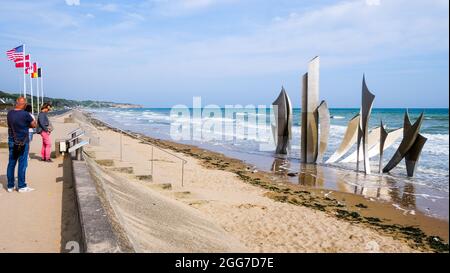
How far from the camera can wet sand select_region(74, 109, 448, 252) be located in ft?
20.1

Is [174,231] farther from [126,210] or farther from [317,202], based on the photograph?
[317,202]

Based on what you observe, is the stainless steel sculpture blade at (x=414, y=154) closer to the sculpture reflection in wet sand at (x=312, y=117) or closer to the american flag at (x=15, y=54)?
the sculpture reflection in wet sand at (x=312, y=117)

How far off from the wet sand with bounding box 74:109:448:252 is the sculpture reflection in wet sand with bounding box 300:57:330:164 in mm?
3443

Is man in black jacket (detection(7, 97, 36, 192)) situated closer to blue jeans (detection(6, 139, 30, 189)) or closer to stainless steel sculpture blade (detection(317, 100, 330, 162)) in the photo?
blue jeans (detection(6, 139, 30, 189))

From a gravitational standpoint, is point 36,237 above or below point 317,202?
above

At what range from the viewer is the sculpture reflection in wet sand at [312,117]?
14297mm

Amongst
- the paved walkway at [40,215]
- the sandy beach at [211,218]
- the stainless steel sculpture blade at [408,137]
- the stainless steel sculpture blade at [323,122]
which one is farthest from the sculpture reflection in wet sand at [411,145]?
the paved walkway at [40,215]

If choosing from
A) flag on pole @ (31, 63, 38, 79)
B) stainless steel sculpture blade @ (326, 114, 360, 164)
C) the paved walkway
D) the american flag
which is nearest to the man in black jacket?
the paved walkway

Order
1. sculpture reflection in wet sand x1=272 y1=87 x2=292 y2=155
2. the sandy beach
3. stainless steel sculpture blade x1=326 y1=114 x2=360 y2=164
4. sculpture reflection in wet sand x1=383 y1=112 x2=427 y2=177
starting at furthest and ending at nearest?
sculpture reflection in wet sand x1=272 y1=87 x2=292 y2=155
stainless steel sculpture blade x1=326 y1=114 x2=360 y2=164
sculpture reflection in wet sand x1=383 y1=112 x2=427 y2=177
the sandy beach

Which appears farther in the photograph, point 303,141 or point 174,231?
point 303,141

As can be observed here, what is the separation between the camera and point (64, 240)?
399 cm

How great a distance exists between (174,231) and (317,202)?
15.9ft

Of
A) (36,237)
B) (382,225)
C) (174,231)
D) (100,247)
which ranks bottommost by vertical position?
(382,225)
